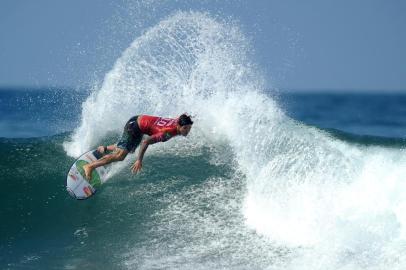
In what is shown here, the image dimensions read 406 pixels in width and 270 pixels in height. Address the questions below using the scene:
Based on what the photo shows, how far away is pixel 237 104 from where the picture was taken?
12.4 meters

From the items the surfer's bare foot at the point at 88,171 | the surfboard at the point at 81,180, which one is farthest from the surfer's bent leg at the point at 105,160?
the surfboard at the point at 81,180

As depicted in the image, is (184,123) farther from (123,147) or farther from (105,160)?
(105,160)

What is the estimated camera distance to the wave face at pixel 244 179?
8430 millimetres

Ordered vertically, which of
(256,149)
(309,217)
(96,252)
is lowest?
(96,252)

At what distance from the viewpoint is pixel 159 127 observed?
9055mm

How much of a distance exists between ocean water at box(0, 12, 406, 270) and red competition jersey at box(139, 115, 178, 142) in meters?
1.35

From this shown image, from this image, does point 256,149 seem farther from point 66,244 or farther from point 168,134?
point 66,244

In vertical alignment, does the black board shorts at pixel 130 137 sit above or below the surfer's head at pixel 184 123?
below

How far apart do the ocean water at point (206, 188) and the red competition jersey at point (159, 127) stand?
53.0 inches

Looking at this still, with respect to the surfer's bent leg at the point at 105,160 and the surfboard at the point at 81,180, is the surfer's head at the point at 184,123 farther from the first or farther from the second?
the surfboard at the point at 81,180

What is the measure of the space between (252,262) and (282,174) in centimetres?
192

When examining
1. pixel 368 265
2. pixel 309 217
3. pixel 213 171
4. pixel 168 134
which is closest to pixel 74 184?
pixel 168 134

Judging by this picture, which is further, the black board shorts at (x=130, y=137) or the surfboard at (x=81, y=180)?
the surfboard at (x=81, y=180)

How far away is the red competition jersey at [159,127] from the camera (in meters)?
8.88
